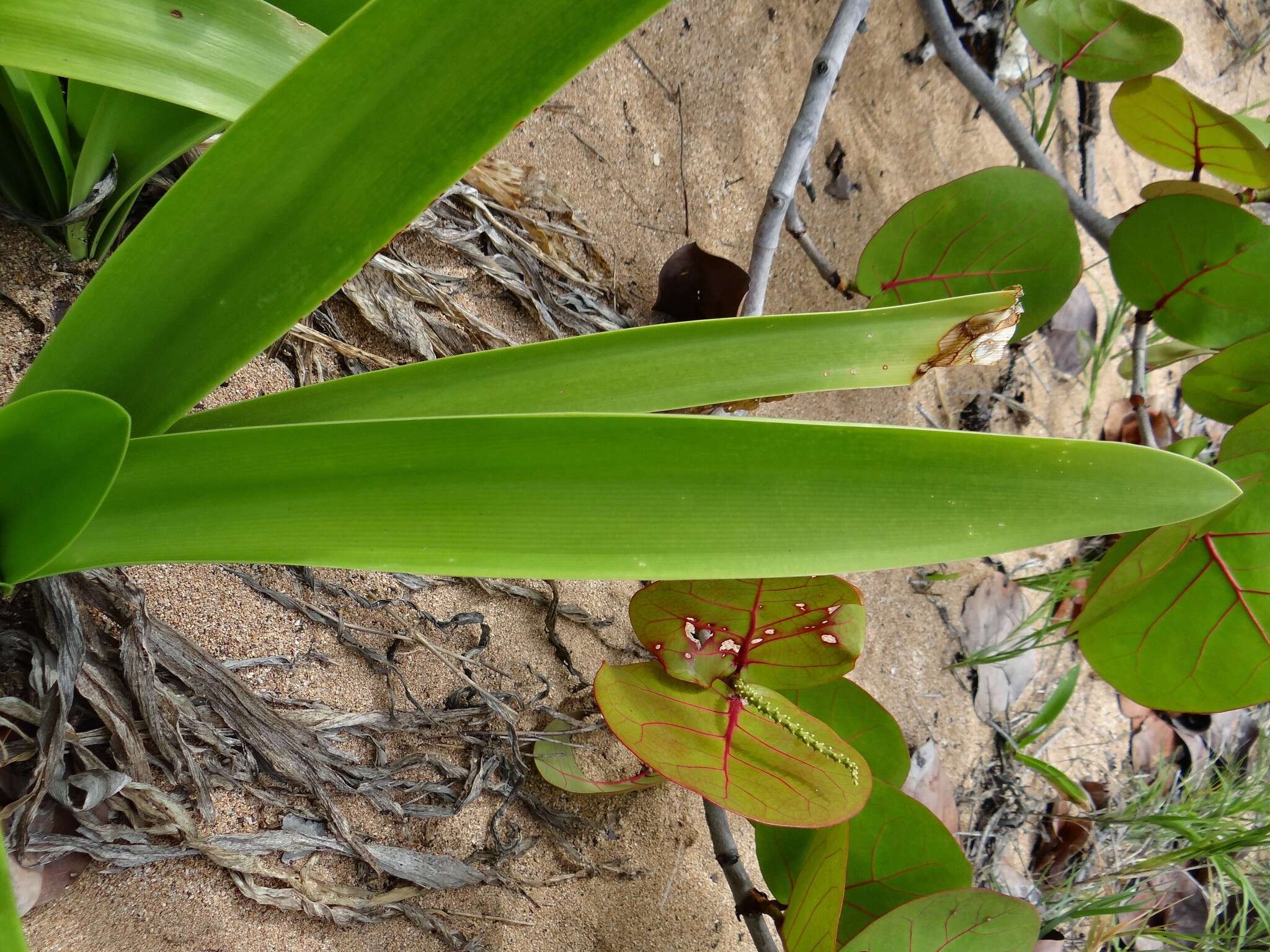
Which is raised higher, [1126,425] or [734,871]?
[1126,425]

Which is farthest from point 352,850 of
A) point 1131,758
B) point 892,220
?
point 1131,758

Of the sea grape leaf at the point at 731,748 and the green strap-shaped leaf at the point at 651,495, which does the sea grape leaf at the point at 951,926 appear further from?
the green strap-shaped leaf at the point at 651,495

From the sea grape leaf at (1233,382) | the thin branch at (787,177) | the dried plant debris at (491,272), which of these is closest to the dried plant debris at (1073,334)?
the sea grape leaf at (1233,382)

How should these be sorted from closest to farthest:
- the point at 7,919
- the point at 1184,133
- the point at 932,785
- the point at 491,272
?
the point at 7,919, the point at 491,272, the point at 1184,133, the point at 932,785

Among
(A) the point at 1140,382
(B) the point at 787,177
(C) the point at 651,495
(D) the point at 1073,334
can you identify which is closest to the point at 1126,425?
(D) the point at 1073,334

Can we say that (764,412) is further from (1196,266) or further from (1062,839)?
(1062,839)

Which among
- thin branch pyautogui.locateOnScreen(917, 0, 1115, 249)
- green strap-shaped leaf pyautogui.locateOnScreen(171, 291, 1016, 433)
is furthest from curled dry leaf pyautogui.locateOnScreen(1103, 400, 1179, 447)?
green strap-shaped leaf pyautogui.locateOnScreen(171, 291, 1016, 433)

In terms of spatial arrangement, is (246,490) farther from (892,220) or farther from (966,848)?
(966,848)

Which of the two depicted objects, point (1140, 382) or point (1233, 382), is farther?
point (1140, 382)
